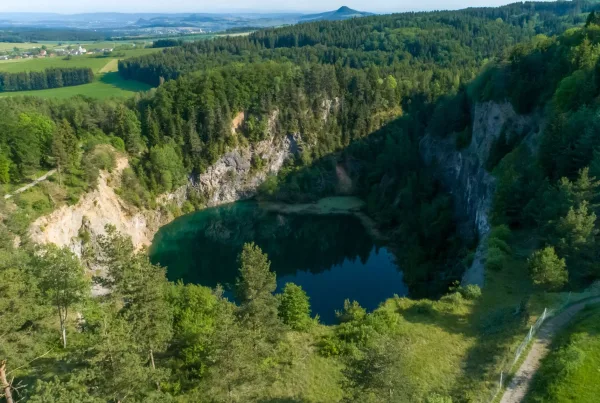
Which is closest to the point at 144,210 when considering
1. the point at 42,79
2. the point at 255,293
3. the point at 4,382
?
the point at 255,293

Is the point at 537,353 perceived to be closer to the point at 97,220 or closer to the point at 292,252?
the point at 292,252

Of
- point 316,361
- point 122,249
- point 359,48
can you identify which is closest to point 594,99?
point 316,361

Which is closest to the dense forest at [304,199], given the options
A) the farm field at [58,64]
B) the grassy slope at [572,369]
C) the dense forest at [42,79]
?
the grassy slope at [572,369]

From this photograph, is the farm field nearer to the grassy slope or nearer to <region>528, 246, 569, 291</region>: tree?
<region>528, 246, 569, 291</region>: tree

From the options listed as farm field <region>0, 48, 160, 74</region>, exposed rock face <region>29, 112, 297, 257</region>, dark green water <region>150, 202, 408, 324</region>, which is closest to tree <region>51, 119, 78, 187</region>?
exposed rock face <region>29, 112, 297, 257</region>

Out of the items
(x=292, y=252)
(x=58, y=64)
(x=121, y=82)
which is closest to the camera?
(x=292, y=252)

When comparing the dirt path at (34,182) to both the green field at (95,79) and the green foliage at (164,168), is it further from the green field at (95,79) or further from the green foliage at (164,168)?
the green field at (95,79)
